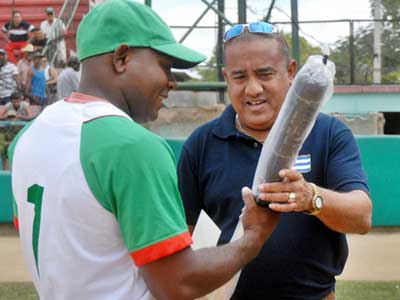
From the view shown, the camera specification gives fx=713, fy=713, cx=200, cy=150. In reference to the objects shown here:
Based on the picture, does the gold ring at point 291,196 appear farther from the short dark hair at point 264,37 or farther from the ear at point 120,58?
the short dark hair at point 264,37

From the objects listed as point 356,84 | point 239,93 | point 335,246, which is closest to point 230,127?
point 239,93

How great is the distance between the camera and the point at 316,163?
94.0 inches

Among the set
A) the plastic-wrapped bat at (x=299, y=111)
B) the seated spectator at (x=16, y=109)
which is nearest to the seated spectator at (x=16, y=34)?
the seated spectator at (x=16, y=109)

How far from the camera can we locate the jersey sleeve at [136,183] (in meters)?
1.59

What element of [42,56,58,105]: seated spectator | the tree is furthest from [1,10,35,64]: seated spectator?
the tree

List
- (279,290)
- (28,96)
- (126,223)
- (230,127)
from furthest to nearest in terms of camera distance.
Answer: (28,96) → (230,127) → (279,290) → (126,223)

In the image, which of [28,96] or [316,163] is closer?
[316,163]

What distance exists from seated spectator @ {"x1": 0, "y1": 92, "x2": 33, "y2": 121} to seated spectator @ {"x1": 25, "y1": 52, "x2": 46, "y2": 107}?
20cm

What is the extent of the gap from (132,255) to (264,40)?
1.09 m

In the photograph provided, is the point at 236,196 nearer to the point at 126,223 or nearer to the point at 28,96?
the point at 126,223

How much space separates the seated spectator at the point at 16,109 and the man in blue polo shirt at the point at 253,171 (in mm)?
8789

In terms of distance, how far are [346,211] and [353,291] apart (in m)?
3.95

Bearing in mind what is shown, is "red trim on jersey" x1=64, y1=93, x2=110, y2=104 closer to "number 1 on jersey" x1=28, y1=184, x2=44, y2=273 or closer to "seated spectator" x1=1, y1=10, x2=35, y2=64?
"number 1 on jersey" x1=28, y1=184, x2=44, y2=273

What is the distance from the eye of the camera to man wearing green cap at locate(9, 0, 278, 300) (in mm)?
1615
